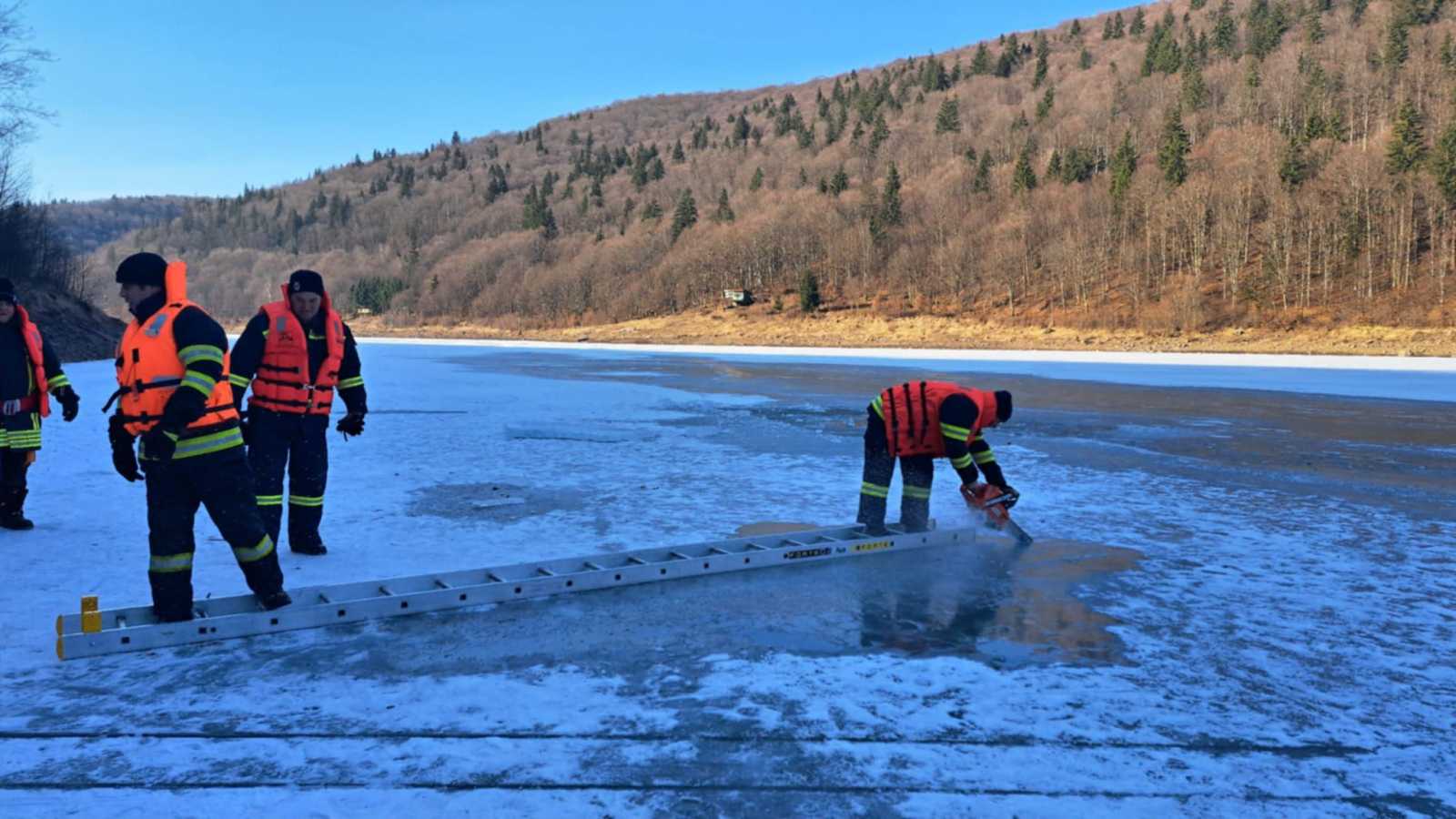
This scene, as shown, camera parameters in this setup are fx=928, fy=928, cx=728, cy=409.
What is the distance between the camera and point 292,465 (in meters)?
5.82

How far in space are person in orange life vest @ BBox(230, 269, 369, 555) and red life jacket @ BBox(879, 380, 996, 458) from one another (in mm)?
3462

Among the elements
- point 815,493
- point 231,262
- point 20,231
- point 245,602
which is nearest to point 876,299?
point 20,231

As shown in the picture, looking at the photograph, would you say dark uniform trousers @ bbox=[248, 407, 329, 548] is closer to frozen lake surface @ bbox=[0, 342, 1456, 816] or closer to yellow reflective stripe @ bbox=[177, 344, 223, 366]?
frozen lake surface @ bbox=[0, 342, 1456, 816]

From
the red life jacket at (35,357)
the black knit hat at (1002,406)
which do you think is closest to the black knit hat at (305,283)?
the red life jacket at (35,357)

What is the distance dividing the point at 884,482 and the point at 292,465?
3.88 m

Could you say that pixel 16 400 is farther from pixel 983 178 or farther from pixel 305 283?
pixel 983 178

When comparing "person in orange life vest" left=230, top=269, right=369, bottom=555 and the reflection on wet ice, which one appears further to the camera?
"person in orange life vest" left=230, top=269, right=369, bottom=555

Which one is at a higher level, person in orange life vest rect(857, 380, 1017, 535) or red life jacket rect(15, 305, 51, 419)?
red life jacket rect(15, 305, 51, 419)

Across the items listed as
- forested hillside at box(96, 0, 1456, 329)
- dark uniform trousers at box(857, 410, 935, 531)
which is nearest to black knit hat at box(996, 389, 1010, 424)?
dark uniform trousers at box(857, 410, 935, 531)

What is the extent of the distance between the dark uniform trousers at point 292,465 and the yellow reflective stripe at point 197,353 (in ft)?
5.36

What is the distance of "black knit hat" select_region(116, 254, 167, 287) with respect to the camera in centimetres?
411

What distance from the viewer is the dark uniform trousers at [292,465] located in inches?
222

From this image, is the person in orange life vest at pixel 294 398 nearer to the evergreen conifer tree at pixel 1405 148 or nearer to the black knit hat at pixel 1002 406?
the black knit hat at pixel 1002 406

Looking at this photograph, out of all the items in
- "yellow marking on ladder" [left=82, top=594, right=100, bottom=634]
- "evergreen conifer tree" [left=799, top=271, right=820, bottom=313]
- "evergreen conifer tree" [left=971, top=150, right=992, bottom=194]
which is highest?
"evergreen conifer tree" [left=971, top=150, right=992, bottom=194]
